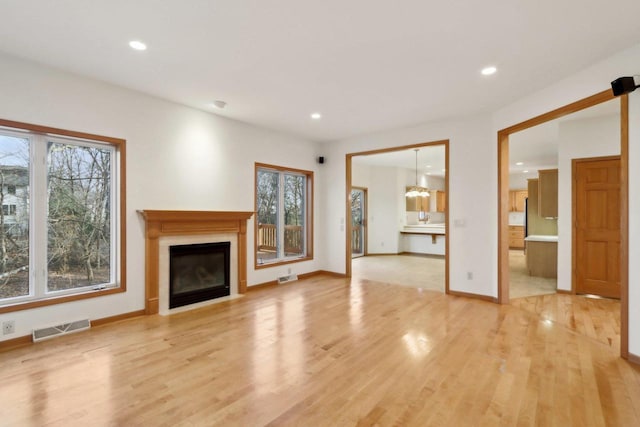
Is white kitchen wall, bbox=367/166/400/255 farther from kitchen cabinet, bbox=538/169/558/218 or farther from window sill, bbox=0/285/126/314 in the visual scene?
window sill, bbox=0/285/126/314

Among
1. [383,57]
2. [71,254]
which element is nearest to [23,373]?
[71,254]

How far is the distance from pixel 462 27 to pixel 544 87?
1.91 meters

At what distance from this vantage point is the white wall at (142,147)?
3193mm

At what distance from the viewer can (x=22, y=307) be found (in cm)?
311

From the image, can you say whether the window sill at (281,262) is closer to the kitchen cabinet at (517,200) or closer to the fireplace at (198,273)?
the fireplace at (198,273)

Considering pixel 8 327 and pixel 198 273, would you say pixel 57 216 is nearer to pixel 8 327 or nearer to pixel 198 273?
pixel 8 327

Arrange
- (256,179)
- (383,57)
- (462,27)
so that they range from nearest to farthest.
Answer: (462,27), (383,57), (256,179)

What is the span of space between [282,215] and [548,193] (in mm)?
5720

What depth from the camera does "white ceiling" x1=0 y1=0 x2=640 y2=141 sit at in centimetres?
233

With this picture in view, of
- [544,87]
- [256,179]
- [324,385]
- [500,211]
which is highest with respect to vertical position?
[544,87]

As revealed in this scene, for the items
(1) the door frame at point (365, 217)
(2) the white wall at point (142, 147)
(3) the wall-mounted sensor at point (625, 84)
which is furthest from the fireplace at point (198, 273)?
(1) the door frame at point (365, 217)

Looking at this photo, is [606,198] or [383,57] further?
[606,198]

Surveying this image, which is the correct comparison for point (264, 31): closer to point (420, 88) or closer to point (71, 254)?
point (420, 88)

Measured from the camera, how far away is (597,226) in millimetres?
4930
